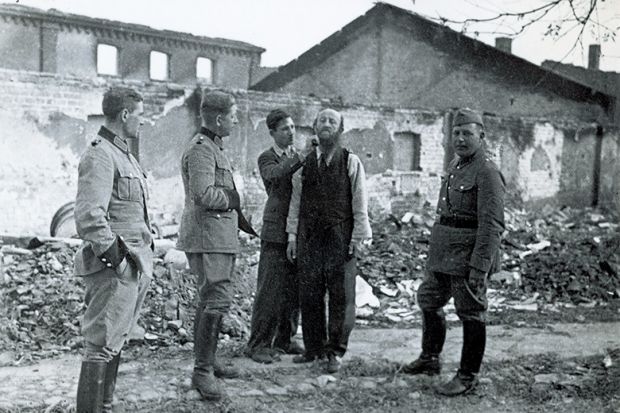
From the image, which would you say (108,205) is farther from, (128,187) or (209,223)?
(209,223)

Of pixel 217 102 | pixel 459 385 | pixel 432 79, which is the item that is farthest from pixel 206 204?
pixel 432 79

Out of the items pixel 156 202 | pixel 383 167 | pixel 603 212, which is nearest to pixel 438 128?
pixel 383 167

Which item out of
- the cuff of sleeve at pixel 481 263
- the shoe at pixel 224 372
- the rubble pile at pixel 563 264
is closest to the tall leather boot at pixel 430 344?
the cuff of sleeve at pixel 481 263

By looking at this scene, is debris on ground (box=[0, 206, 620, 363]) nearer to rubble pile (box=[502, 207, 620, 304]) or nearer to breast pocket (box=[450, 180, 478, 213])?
rubble pile (box=[502, 207, 620, 304])

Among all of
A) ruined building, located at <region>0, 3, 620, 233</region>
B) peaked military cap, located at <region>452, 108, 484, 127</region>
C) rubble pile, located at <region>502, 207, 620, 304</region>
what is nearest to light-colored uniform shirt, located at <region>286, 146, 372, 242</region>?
peaked military cap, located at <region>452, 108, 484, 127</region>

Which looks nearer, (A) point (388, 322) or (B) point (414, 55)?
(A) point (388, 322)

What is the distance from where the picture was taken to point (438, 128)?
17.6 metres

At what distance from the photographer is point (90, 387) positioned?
376cm

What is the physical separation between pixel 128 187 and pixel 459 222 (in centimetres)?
247

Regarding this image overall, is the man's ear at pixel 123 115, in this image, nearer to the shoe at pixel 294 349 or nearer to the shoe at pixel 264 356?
the shoe at pixel 264 356

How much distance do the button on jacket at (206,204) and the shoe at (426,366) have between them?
1.83 m

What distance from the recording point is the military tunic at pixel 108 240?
372cm

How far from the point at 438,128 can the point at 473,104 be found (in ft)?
17.9

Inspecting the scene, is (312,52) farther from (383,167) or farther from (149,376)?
(149,376)
